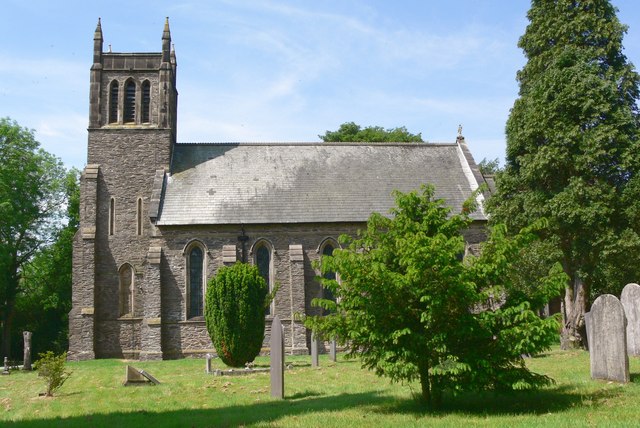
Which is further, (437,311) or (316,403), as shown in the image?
(316,403)

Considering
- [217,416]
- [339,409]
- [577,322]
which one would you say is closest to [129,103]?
[577,322]

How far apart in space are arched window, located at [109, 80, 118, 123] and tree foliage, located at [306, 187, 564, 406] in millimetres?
24701

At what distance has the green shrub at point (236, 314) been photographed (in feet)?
70.2

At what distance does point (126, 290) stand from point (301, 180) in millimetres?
9797

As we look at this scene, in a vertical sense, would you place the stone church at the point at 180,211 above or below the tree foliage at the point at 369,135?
below

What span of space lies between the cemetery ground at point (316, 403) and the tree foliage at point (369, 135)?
31907mm

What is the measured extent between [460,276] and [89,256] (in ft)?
78.4

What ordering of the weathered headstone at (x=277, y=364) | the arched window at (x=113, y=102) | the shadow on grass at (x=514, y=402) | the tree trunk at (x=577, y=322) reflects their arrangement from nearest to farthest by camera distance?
the shadow on grass at (x=514, y=402), the weathered headstone at (x=277, y=364), the tree trunk at (x=577, y=322), the arched window at (x=113, y=102)

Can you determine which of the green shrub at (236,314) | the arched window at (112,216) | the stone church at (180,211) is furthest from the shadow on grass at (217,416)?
the arched window at (112,216)

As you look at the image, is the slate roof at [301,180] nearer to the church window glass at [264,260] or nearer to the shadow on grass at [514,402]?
the church window glass at [264,260]

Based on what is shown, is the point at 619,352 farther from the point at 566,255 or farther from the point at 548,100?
the point at 548,100

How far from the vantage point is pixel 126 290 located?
3152cm

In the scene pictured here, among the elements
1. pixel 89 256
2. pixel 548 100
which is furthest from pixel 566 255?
pixel 89 256

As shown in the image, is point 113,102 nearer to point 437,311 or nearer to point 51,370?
point 51,370
